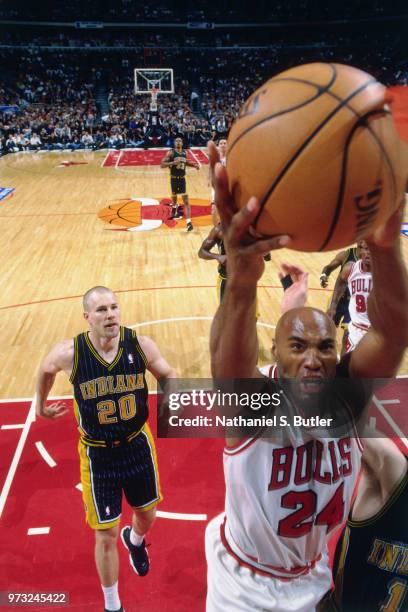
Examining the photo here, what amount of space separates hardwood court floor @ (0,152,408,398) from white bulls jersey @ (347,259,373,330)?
137cm

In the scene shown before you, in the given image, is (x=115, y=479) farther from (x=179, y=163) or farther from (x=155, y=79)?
(x=155, y=79)

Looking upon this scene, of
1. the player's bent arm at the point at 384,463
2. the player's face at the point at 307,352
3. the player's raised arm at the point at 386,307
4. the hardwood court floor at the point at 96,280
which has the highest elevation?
the player's raised arm at the point at 386,307

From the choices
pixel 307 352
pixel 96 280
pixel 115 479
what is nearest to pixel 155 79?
pixel 96 280

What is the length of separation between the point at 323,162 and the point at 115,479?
2.59m

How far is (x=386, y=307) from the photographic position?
176 centimetres

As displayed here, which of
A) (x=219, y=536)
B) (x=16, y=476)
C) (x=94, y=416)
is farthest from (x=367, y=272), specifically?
(x=16, y=476)

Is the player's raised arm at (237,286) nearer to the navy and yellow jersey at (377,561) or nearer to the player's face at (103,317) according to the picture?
the navy and yellow jersey at (377,561)

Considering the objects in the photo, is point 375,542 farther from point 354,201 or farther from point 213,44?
point 213,44

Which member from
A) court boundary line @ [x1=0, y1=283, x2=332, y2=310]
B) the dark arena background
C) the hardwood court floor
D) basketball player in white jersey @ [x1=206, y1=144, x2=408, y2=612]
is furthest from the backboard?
basketball player in white jersey @ [x1=206, y1=144, x2=408, y2=612]

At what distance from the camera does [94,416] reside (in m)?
3.34

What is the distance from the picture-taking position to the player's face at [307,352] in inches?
74.6

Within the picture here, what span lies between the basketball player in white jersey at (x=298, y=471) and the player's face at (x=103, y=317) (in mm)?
1692

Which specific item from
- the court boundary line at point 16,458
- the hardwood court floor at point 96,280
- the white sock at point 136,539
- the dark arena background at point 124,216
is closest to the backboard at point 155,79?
the dark arena background at point 124,216

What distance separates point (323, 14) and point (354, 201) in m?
39.5
